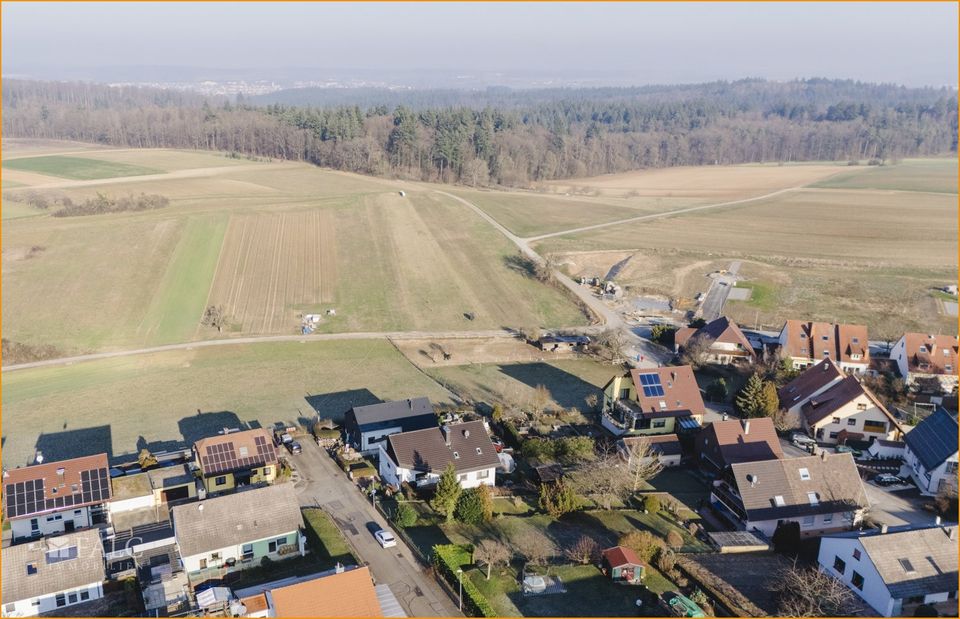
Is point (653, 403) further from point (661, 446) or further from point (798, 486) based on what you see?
point (798, 486)

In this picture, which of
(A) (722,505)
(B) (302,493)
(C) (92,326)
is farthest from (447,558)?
(C) (92,326)

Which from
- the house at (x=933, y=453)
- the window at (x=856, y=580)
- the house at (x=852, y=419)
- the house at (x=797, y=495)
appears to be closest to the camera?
the window at (x=856, y=580)

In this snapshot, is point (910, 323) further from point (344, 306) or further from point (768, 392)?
point (344, 306)

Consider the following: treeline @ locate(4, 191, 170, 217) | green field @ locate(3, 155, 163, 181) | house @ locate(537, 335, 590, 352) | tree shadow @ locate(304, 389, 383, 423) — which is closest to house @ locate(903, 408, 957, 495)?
house @ locate(537, 335, 590, 352)

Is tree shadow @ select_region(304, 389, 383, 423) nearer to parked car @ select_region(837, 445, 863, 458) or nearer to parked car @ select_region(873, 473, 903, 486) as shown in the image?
parked car @ select_region(837, 445, 863, 458)

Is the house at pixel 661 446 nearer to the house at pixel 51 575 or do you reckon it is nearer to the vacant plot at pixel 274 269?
the house at pixel 51 575

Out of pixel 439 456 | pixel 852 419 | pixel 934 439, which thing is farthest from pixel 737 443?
pixel 439 456

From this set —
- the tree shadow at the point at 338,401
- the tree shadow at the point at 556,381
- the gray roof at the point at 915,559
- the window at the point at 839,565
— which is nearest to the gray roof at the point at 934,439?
the gray roof at the point at 915,559
